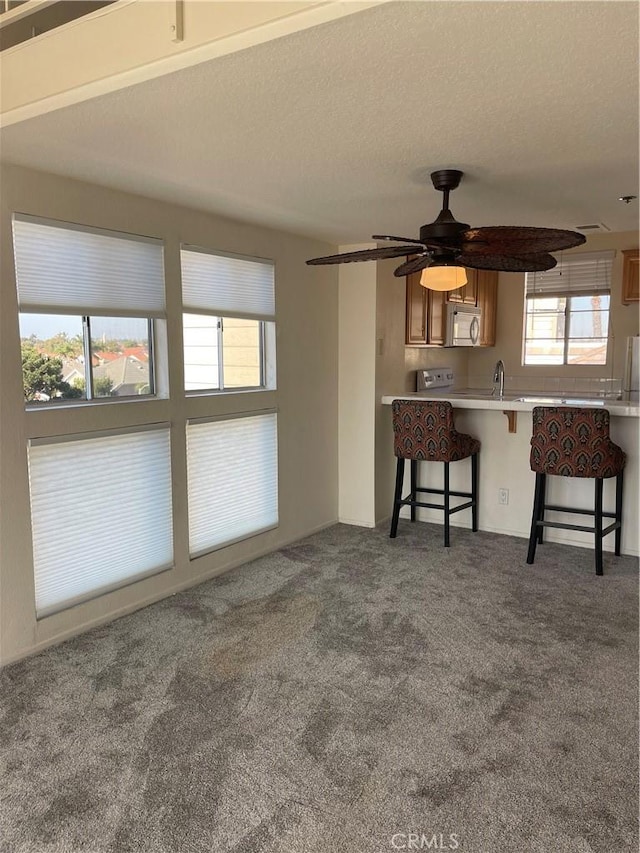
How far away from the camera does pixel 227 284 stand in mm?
3842

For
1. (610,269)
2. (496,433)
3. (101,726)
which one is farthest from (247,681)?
(610,269)

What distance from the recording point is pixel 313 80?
1821 millimetres

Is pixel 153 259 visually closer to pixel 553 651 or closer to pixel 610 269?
pixel 553 651

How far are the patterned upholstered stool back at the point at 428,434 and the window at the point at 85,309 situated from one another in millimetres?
1848

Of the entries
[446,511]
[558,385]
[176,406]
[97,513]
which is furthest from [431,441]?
[558,385]

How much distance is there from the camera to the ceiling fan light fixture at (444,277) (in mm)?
3146

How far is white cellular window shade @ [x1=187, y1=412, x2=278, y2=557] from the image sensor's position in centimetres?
375

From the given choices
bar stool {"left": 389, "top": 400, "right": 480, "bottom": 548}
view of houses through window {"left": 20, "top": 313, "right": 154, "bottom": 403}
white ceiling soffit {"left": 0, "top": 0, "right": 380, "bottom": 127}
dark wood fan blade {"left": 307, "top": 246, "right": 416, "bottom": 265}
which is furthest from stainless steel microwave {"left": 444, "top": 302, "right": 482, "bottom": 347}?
white ceiling soffit {"left": 0, "top": 0, "right": 380, "bottom": 127}

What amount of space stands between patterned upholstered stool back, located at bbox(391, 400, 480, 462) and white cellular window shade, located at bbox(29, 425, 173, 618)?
1771 millimetres

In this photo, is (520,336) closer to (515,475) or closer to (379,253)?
(515,475)

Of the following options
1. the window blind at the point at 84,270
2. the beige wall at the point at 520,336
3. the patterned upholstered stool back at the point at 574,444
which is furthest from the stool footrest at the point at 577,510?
the beige wall at the point at 520,336

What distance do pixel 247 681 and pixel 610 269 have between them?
570 centimetres

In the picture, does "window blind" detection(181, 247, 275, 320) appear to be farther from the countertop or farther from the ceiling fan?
the countertop

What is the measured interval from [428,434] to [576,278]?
136 inches
